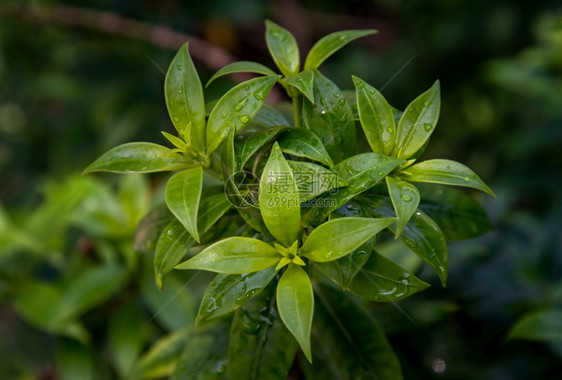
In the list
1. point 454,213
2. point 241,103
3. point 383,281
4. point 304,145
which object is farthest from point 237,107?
point 454,213

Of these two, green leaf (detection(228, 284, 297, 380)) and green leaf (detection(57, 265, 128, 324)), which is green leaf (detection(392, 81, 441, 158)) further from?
green leaf (detection(57, 265, 128, 324))

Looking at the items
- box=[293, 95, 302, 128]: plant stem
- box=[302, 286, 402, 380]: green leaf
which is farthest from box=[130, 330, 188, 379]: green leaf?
box=[293, 95, 302, 128]: plant stem

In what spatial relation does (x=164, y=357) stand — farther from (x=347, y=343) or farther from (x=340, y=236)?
(x=340, y=236)

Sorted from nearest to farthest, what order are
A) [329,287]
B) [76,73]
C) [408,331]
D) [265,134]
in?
1. [265,134]
2. [329,287]
3. [408,331]
4. [76,73]

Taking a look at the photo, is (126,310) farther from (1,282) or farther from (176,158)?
(176,158)

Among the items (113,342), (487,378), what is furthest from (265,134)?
(487,378)

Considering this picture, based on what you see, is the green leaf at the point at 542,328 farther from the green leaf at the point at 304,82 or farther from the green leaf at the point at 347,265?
the green leaf at the point at 304,82
